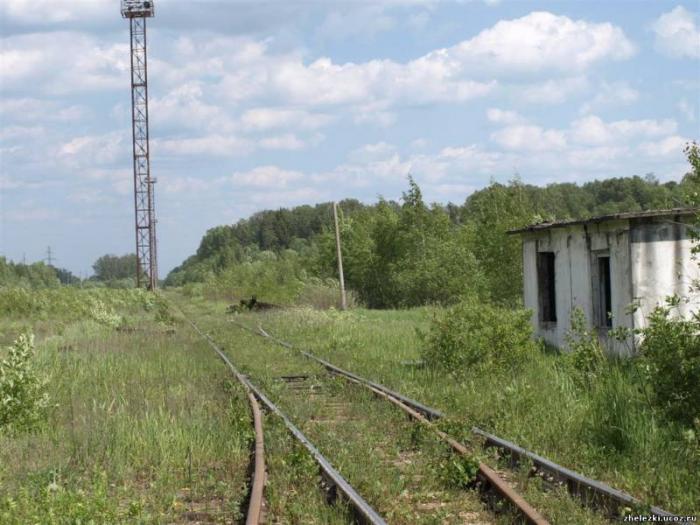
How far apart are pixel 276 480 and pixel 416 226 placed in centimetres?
4265

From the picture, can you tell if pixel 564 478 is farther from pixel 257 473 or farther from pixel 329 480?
pixel 257 473

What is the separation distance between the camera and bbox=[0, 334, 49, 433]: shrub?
1038cm

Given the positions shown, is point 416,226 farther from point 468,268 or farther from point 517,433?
point 517,433

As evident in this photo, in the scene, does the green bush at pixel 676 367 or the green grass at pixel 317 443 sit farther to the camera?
the green bush at pixel 676 367

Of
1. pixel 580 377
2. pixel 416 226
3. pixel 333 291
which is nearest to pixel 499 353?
pixel 580 377

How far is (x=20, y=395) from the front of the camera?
10578 millimetres

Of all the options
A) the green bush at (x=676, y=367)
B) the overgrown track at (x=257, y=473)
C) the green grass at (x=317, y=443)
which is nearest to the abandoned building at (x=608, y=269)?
the green grass at (x=317, y=443)

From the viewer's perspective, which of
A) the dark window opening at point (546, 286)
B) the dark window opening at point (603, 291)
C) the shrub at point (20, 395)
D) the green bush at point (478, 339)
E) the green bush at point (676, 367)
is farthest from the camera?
the dark window opening at point (546, 286)

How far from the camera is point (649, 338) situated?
29.0 ft

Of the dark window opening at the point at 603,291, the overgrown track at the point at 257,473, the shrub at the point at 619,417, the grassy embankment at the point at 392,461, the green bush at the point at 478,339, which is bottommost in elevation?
the grassy embankment at the point at 392,461

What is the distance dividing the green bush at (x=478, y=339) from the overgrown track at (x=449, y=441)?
1476mm

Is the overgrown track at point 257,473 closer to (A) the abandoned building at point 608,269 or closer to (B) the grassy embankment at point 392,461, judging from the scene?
(B) the grassy embankment at point 392,461

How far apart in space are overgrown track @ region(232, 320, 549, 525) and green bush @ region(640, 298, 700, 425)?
2.01m

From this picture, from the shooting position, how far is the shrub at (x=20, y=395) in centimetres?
1038
